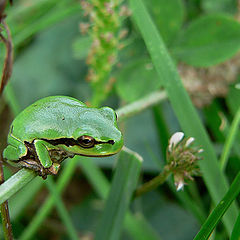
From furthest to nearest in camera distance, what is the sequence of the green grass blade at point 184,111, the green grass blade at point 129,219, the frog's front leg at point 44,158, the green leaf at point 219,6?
the green leaf at point 219,6 < the green grass blade at point 129,219 < the green grass blade at point 184,111 < the frog's front leg at point 44,158

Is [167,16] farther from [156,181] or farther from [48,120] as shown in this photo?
[48,120]

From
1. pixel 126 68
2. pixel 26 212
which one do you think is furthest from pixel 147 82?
pixel 26 212

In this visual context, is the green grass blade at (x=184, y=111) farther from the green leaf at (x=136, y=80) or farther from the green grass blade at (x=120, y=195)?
the green leaf at (x=136, y=80)

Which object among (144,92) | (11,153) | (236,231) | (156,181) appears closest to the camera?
(236,231)

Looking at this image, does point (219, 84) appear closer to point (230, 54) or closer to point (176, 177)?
point (230, 54)

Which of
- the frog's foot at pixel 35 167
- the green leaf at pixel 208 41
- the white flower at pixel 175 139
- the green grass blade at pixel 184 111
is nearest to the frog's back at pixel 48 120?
the frog's foot at pixel 35 167

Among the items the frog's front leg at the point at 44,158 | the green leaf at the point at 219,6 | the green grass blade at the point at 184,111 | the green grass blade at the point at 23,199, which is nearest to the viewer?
the frog's front leg at the point at 44,158

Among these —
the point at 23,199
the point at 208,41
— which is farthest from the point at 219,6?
the point at 23,199

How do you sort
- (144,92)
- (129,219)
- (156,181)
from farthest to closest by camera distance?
1. (144,92)
2. (129,219)
3. (156,181)
